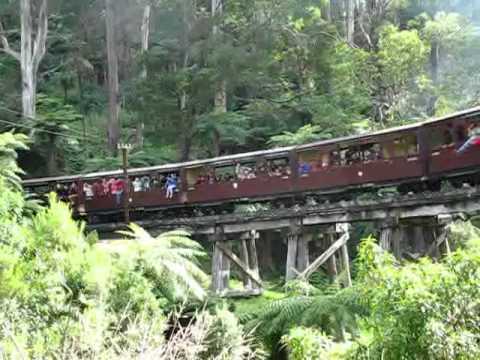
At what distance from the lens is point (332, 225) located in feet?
56.8

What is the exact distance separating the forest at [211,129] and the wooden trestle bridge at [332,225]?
730 mm

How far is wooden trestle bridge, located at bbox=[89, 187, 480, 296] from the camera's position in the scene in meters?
14.1

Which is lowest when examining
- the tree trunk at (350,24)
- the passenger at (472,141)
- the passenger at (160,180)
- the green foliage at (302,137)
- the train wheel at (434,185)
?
the train wheel at (434,185)

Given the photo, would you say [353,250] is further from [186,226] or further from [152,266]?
[152,266]

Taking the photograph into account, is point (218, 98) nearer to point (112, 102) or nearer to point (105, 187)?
point (112, 102)

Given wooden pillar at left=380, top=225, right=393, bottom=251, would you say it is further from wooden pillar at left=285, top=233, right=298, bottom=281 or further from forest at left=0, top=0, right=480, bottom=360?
wooden pillar at left=285, top=233, right=298, bottom=281

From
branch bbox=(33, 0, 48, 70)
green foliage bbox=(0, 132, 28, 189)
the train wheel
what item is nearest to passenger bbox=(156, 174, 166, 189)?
green foliage bbox=(0, 132, 28, 189)

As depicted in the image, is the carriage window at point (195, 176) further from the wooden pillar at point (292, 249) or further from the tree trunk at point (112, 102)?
the tree trunk at point (112, 102)

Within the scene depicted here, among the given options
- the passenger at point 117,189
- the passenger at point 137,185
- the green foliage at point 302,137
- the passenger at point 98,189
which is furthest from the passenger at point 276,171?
the passenger at point 98,189

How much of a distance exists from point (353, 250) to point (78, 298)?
53.7 feet

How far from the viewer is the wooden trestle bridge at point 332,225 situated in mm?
14102

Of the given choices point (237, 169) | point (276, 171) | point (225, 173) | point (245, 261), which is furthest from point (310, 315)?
point (225, 173)

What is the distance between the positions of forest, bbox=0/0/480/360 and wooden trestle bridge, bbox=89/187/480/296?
73cm

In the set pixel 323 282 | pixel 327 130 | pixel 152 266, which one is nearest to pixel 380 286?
pixel 152 266
